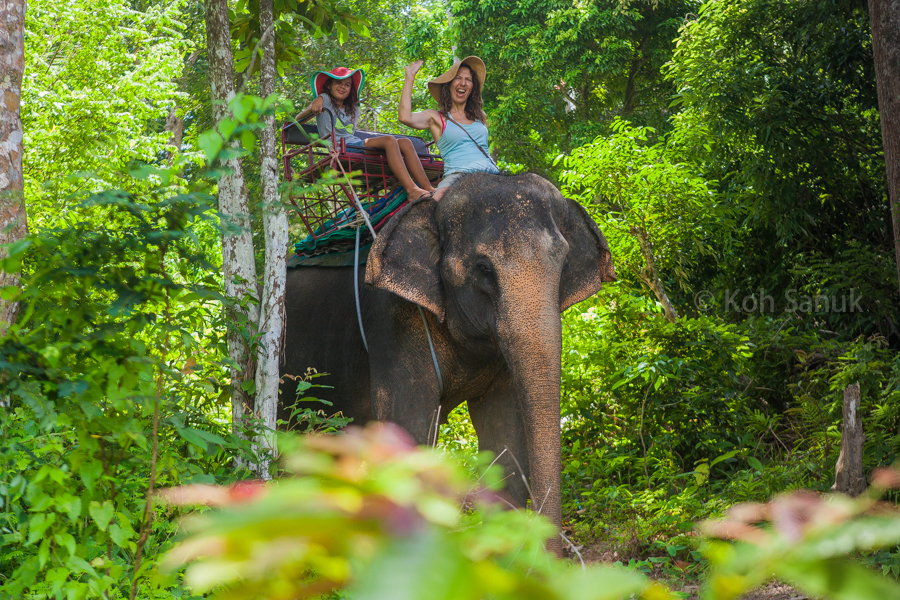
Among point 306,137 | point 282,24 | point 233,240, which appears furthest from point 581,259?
point 282,24

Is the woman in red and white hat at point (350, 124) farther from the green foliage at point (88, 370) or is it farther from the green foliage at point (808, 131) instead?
the green foliage at point (808, 131)

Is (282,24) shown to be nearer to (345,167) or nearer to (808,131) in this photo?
(345,167)

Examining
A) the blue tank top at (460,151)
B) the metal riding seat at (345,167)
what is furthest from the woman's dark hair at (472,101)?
the metal riding seat at (345,167)

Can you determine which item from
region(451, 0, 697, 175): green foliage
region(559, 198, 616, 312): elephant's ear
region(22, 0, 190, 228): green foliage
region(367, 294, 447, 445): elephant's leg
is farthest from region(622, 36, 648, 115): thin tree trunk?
region(367, 294, 447, 445): elephant's leg

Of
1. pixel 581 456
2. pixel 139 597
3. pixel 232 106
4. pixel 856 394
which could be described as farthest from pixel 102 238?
pixel 581 456

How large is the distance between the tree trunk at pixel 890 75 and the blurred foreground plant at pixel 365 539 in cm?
521

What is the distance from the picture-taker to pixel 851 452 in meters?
3.79

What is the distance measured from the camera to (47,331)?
1.62m

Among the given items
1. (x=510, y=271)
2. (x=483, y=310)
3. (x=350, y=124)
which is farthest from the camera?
(x=350, y=124)

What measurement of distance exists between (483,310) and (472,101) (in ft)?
4.69

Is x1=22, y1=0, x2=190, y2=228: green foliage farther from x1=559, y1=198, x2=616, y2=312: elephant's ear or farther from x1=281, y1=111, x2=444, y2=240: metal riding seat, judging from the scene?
x1=559, y1=198, x2=616, y2=312: elephant's ear

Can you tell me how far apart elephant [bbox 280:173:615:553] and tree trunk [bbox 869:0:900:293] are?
2181 millimetres

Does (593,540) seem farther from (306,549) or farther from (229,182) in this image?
(306,549)

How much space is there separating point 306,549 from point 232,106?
1.05 m
